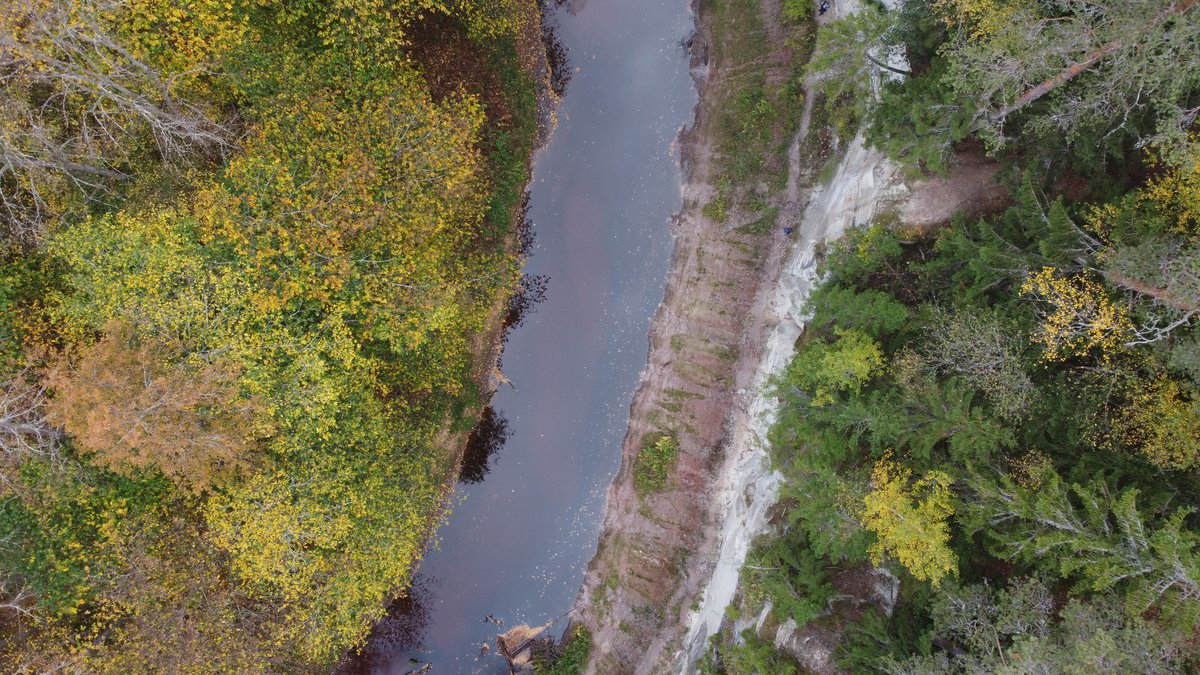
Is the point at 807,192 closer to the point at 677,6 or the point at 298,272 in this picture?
the point at 677,6

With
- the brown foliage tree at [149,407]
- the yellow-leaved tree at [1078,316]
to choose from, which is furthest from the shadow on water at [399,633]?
the yellow-leaved tree at [1078,316]

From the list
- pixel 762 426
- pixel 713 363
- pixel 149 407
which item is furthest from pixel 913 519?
pixel 149 407

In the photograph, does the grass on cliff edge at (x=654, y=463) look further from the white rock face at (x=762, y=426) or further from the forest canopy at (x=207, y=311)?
the forest canopy at (x=207, y=311)

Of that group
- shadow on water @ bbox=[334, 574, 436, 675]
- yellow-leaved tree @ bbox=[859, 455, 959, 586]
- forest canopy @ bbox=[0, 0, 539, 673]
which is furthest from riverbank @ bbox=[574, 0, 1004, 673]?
forest canopy @ bbox=[0, 0, 539, 673]

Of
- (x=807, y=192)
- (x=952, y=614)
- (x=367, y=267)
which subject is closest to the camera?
(x=952, y=614)

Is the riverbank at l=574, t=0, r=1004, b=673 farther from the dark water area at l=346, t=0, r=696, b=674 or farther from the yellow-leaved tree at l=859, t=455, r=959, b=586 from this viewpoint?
the yellow-leaved tree at l=859, t=455, r=959, b=586

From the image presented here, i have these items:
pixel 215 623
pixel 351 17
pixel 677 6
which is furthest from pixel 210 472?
pixel 677 6

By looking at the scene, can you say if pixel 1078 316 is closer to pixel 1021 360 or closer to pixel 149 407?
pixel 1021 360

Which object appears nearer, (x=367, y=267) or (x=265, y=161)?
(x=265, y=161)
